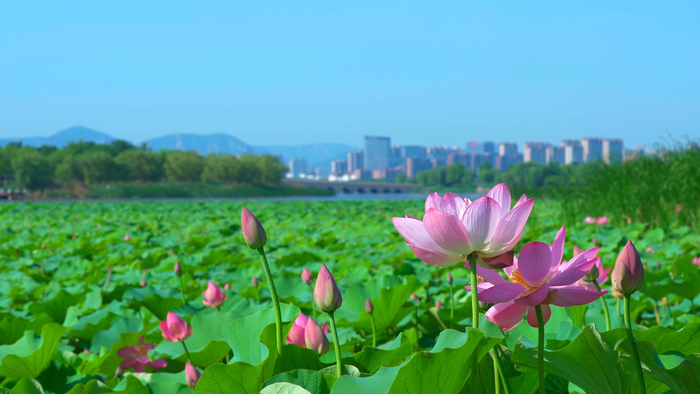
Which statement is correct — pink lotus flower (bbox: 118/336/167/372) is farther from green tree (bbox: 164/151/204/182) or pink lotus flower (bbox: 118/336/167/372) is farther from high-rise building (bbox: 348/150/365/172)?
high-rise building (bbox: 348/150/365/172)

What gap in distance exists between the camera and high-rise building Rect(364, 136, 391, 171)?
177 metres

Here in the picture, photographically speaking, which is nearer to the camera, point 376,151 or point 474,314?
point 474,314

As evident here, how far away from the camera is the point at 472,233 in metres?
0.60

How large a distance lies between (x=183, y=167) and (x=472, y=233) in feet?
169

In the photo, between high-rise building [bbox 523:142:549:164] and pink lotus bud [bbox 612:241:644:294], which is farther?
high-rise building [bbox 523:142:549:164]

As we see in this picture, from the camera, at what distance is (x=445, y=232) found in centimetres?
59

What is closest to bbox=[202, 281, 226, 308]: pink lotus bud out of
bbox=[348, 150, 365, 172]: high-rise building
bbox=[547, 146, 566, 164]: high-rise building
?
bbox=[547, 146, 566, 164]: high-rise building

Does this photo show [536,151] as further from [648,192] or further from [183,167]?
[648,192]

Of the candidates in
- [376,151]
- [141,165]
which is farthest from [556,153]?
[376,151]

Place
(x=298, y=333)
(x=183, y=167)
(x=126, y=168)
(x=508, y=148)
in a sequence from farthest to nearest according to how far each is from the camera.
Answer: (x=508, y=148) → (x=183, y=167) → (x=126, y=168) → (x=298, y=333)

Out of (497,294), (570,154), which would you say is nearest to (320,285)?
(497,294)

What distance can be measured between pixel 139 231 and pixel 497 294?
6.13 m

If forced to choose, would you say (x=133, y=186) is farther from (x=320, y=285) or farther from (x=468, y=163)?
(x=468, y=163)

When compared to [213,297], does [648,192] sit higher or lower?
higher
